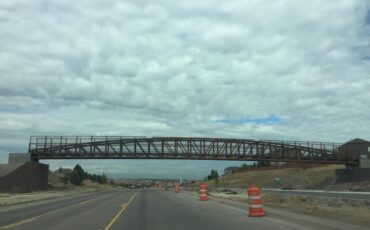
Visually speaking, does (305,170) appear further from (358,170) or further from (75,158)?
(75,158)

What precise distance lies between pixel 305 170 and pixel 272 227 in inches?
4253

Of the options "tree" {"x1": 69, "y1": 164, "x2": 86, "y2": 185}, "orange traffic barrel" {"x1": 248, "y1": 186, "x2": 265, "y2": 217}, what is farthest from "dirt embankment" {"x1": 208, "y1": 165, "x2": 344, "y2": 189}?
"orange traffic barrel" {"x1": 248, "y1": 186, "x2": 265, "y2": 217}

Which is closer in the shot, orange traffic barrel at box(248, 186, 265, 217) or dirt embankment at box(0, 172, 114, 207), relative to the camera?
orange traffic barrel at box(248, 186, 265, 217)

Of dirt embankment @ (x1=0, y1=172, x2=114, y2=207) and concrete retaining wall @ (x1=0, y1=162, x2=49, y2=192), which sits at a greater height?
concrete retaining wall @ (x1=0, y1=162, x2=49, y2=192)

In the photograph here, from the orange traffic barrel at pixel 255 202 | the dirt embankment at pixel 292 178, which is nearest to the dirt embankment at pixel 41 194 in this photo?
the orange traffic barrel at pixel 255 202

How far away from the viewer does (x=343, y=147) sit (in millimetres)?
117312

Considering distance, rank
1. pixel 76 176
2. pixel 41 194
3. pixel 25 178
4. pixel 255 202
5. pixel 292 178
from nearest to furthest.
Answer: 1. pixel 255 202
2. pixel 41 194
3. pixel 25 178
4. pixel 292 178
5. pixel 76 176

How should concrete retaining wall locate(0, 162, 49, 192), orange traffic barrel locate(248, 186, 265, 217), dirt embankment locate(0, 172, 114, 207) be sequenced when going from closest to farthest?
orange traffic barrel locate(248, 186, 265, 217) → dirt embankment locate(0, 172, 114, 207) → concrete retaining wall locate(0, 162, 49, 192)

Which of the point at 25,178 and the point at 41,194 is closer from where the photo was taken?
the point at 41,194

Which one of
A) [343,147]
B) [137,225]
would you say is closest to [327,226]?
[137,225]

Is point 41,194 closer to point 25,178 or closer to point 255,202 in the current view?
point 25,178

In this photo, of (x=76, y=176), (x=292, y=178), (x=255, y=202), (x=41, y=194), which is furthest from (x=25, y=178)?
(x=255, y=202)

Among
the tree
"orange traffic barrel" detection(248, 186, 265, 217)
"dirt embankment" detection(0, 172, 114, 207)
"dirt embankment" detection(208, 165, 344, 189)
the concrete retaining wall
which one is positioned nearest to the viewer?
"orange traffic barrel" detection(248, 186, 265, 217)

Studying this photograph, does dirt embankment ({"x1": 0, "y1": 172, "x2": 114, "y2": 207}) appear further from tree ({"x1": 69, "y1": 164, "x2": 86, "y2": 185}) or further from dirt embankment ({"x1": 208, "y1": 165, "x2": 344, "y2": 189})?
dirt embankment ({"x1": 208, "y1": 165, "x2": 344, "y2": 189})
